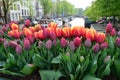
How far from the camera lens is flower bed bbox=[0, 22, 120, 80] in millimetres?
1808

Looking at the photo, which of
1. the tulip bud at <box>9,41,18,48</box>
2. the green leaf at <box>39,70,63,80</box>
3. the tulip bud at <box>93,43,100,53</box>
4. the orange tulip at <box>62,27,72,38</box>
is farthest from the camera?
the orange tulip at <box>62,27,72,38</box>

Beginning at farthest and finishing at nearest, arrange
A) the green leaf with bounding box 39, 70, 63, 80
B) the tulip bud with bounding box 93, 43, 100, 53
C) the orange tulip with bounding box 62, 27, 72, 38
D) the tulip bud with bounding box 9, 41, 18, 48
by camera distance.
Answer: the orange tulip with bounding box 62, 27, 72, 38 < the tulip bud with bounding box 9, 41, 18, 48 < the tulip bud with bounding box 93, 43, 100, 53 < the green leaf with bounding box 39, 70, 63, 80

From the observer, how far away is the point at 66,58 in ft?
5.96

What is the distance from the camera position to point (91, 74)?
1797 millimetres

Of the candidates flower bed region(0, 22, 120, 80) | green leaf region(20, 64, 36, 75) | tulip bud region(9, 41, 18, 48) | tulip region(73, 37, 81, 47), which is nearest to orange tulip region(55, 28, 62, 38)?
flower bed region(0, 22, 120, 80)

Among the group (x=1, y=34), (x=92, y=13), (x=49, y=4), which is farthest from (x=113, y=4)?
(x=49, y=4)

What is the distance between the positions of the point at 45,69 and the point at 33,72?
0.12 metres

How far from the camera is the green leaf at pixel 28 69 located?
6.02ft

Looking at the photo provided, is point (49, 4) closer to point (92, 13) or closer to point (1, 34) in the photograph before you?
point (92, 13)

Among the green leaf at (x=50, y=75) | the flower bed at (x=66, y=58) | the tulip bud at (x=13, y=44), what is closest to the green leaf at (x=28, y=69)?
the flower bed at (x=66, y=58)

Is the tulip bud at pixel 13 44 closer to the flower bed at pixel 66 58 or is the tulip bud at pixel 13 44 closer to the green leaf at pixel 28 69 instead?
the flower bed at pixel 66 58

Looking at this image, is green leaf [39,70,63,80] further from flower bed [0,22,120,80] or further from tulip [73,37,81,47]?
tulip [73,37,81,47]

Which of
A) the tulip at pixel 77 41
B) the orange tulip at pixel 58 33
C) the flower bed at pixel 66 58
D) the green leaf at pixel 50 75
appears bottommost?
the green leaf at pixel 50 75

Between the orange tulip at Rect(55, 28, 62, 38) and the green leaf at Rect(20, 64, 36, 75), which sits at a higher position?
the orange tulip at Rect(55, 28, 62, 38)
